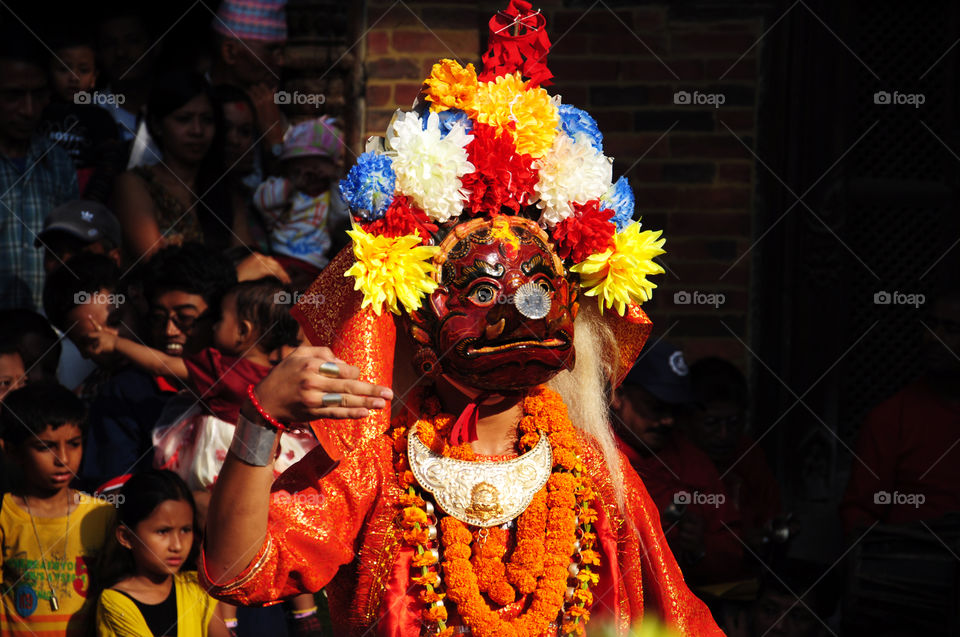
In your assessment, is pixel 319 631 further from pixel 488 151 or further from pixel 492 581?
pixel 488 151

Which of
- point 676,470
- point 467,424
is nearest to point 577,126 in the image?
point 467,424

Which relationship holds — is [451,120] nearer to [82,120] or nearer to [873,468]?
[873,468]

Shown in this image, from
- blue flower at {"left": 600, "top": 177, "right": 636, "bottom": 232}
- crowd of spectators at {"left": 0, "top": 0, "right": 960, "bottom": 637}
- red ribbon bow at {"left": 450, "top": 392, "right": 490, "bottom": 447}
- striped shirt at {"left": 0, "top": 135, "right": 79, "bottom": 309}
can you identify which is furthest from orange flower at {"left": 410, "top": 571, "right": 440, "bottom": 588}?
striped shirt at {"left": 0, "top": 135, "right": 79, "bottom": 309}

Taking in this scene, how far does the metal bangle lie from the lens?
2.57 m

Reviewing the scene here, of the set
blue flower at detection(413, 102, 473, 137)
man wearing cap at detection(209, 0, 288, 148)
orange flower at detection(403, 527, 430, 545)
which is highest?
man wearing cap at detection(209, 0, 288, 148)

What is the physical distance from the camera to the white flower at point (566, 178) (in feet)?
9.72

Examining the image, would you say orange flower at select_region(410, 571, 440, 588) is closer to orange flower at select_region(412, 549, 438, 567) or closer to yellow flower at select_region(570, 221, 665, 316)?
orange flower at select_region(412, 549, 438, 567)

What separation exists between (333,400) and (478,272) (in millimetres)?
525

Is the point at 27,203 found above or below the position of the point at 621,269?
above

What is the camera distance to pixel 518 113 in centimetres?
296

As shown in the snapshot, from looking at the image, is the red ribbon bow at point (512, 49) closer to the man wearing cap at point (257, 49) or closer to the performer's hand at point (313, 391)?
the performer's hand at point (313, 391)

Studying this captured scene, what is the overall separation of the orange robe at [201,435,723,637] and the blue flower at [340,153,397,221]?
524 millimetres

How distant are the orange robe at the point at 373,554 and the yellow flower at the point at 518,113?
2.46 feet

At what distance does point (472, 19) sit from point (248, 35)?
3.28 feet
